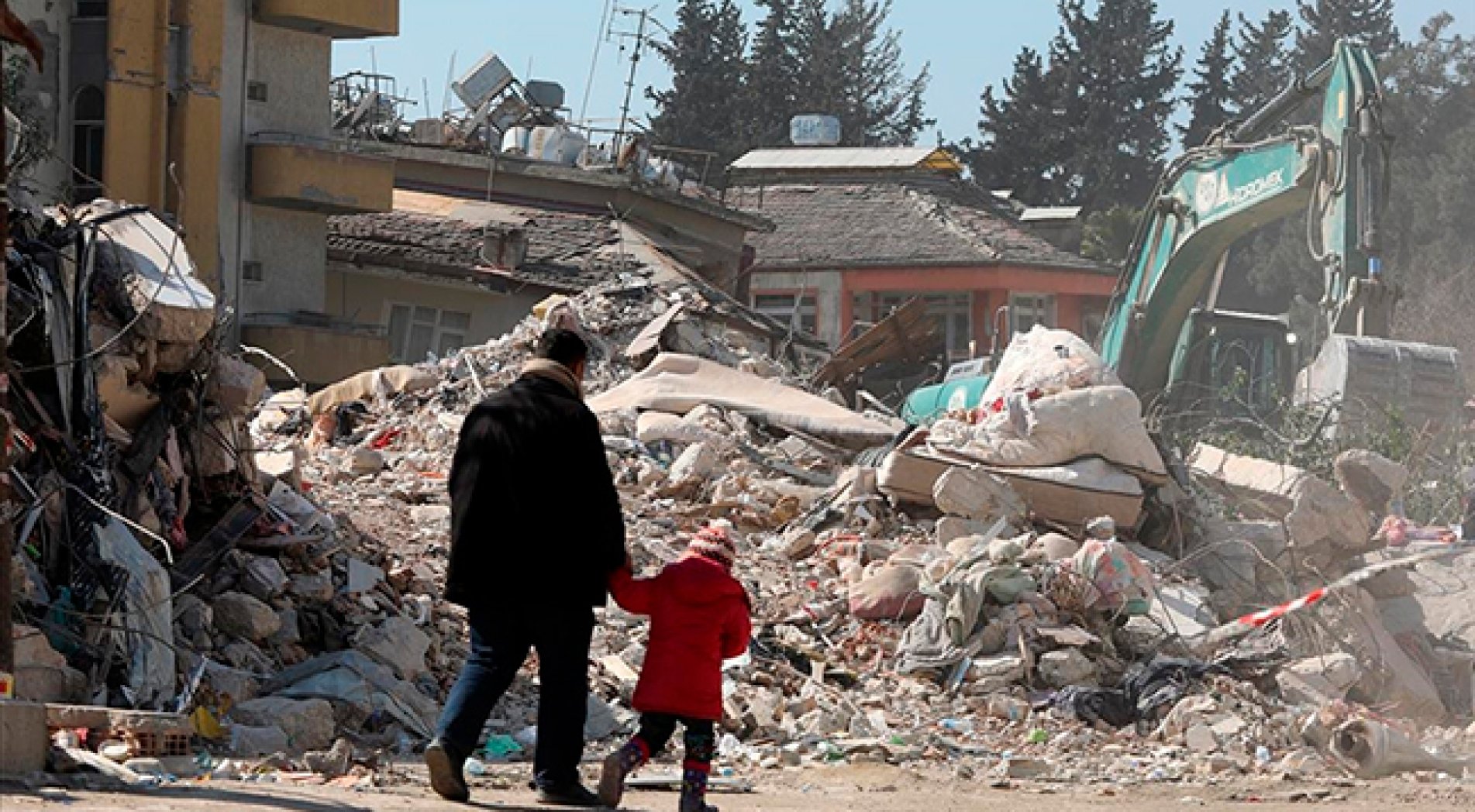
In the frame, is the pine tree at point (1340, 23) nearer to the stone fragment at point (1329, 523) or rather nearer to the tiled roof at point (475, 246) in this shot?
the tiled roof at point (475, 246)

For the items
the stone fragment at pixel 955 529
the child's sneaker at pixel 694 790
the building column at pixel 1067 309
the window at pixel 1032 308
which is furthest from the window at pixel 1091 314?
the child's sneaker at pixel 694 790

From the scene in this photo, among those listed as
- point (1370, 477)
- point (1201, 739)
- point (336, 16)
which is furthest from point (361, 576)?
point (336, 16)

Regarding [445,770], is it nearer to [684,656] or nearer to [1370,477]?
[684,656]

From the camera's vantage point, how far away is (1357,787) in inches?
402

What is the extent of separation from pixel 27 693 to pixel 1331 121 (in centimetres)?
1373

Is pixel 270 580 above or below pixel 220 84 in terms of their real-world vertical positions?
below

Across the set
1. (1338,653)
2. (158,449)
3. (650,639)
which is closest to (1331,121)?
(1338,653)

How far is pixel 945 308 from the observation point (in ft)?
156

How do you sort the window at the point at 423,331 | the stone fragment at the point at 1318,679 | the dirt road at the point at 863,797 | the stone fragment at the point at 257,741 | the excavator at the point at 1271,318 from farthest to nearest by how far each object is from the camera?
the window at the point at 423,331 < the excavator at the point at 1271,318 < the stone fragment at the point at 1318,679 < the stone fragment at the point at 257,741 < the dirt road at the point at 863,797

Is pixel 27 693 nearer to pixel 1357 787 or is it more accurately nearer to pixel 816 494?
pixel 1357 787

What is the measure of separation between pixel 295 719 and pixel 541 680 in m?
2.56

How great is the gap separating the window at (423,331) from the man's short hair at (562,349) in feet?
90.1

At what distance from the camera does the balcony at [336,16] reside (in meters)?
32.6

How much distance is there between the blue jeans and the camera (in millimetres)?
7426
